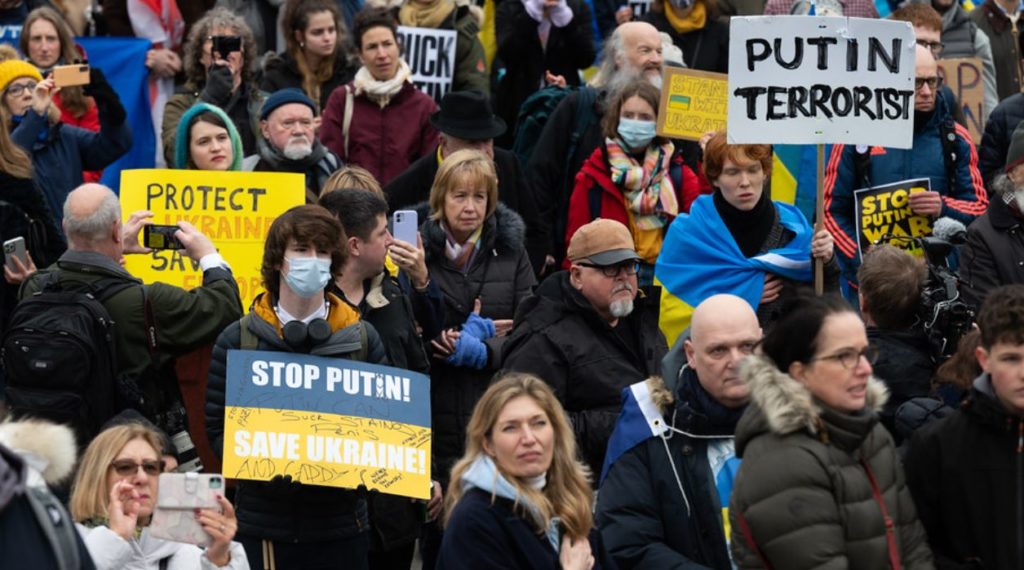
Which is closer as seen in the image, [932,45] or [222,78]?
[222,78]

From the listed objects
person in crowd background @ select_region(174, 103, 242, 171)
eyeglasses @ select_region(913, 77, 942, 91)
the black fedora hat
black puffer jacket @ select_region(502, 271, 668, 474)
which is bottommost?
black puffer jacket @ select_region(502, 271, 668, 474)

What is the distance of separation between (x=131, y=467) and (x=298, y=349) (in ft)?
3.10

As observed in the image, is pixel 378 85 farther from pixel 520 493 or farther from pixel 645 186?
pixel 520 493

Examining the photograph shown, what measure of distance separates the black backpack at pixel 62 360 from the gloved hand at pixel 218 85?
3610 millimetres

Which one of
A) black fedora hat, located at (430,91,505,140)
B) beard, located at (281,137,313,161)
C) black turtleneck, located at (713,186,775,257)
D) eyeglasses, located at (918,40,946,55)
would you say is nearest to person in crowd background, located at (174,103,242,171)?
beard, located at (281,137,313,161)

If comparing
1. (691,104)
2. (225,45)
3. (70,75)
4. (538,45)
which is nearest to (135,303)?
(70,75)

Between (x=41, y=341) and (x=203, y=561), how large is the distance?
167 cm

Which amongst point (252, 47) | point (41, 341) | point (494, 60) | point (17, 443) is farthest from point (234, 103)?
point (17, 443)

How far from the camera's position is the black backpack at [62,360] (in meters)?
8.38

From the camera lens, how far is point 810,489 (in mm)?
6234

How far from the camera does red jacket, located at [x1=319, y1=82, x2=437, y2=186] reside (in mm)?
12312

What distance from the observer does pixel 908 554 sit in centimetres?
642

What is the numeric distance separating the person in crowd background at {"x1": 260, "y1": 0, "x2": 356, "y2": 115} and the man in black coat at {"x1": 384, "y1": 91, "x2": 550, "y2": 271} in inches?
61.5

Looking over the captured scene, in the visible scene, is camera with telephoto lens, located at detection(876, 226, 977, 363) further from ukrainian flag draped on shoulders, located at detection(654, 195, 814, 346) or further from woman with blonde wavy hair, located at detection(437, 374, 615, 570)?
woman with blonde wavy hair, located at detection(437, 374, 615, 570)
